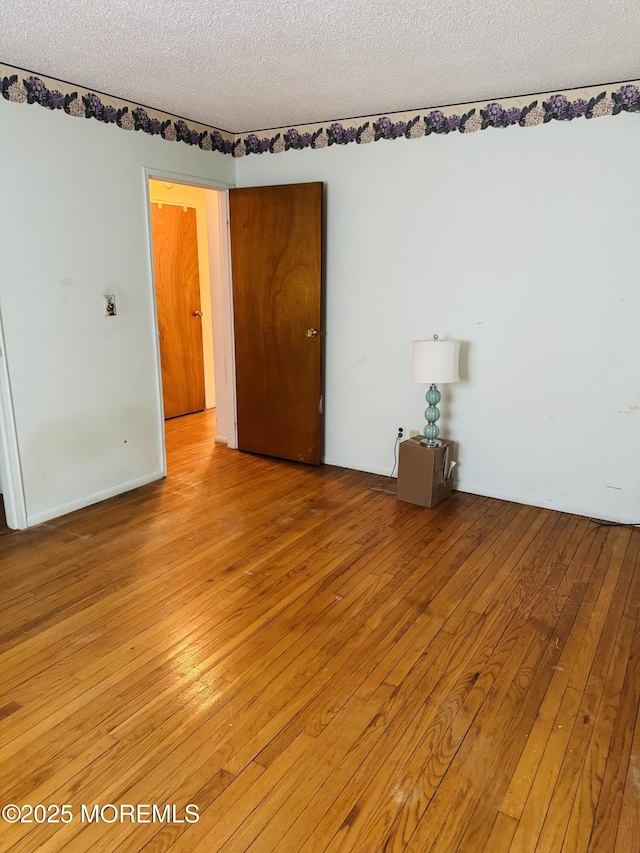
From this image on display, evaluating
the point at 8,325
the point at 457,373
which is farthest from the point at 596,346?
the point at 8,325

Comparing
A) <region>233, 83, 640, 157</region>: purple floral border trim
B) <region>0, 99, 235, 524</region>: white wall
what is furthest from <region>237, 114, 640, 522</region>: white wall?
<region>0, 99, 235, 524</region>: white wall

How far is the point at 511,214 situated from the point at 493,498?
1773mm

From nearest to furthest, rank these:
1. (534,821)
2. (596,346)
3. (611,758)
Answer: (534,821) → (611,758) → (596,346)

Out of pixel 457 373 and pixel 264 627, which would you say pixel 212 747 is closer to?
pixel 264 627

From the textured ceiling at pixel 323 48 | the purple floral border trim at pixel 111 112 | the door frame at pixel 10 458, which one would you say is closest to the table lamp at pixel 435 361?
the textured ceiling at pixel 323 48

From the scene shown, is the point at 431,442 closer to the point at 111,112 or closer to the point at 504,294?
the point at 504,294

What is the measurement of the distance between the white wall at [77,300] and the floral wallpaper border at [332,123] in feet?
0.26

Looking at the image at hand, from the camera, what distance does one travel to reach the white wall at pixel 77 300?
10.3ft

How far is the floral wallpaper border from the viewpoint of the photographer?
3102 millimetres

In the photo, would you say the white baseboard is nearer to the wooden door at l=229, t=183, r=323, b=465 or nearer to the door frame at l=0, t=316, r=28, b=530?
the door frame at l=0, t=316, r=28, b=530

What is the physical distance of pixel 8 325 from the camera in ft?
10.2

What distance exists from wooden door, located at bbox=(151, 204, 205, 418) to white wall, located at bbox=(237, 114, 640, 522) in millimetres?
1642

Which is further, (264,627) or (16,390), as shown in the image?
(16,390)

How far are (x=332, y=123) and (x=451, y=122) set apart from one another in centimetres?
84
